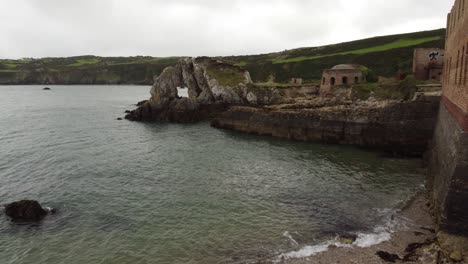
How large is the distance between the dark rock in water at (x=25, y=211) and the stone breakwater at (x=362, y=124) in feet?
105

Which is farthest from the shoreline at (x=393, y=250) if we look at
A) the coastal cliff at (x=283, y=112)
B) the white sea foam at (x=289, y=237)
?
the coastal cliff at (x=283, y=112)

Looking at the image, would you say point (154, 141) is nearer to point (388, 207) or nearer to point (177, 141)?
point (177, 141)

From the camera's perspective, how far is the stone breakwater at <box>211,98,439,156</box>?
38.3m

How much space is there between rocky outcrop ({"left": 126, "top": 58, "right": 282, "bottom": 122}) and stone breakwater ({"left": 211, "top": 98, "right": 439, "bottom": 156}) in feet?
43.1

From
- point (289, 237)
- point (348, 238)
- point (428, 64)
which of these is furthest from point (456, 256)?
point (428, 64)

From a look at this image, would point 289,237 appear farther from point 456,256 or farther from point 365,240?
point 456,256

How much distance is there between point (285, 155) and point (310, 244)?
20.0 m

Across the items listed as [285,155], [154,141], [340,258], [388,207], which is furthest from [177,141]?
[340,258]

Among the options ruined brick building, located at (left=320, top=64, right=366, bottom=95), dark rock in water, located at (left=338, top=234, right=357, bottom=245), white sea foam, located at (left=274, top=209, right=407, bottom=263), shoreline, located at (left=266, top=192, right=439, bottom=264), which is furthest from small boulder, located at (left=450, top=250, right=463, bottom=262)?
ruined brick building, located at (left=320, top=64, right=366, bottom=95)

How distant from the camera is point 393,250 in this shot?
17516mm

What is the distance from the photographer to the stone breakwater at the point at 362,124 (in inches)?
1507

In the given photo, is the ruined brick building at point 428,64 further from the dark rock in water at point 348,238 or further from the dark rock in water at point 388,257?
the dark rock in water at point 388,257

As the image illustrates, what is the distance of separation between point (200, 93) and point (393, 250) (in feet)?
186

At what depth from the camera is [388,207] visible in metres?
23.0
